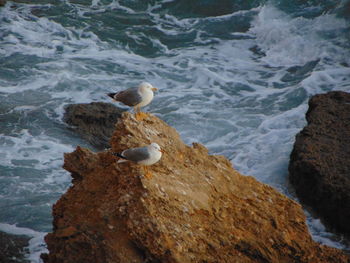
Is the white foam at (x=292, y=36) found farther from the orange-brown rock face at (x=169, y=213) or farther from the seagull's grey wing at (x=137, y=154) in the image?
the seagull's grey wing at (x=137, y=154)

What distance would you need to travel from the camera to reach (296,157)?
23.1 feet

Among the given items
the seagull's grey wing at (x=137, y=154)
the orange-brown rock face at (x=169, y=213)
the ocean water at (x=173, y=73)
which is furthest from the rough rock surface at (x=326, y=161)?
the seagull's grey wing at (x=137, y=154)

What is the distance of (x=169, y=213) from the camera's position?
3.97m

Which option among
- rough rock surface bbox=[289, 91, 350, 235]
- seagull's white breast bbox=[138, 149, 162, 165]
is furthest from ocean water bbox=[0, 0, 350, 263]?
seagull's white breast bbox=[138, 149, 162, 165]

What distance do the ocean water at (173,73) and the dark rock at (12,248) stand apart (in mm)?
115

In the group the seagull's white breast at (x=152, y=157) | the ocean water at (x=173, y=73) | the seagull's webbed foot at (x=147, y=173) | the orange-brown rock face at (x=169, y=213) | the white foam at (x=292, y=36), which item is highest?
the seagull's white breast at (x=152, y=157)

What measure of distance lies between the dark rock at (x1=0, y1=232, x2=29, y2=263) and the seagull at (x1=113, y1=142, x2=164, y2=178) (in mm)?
1879

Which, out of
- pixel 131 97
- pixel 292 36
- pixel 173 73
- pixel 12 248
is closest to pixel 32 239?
pixel 12 248

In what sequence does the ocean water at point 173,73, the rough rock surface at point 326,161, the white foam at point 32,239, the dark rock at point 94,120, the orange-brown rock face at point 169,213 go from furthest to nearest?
the dark rock at point 94,120 → the ocean water at point 173,73 → the rough rock surface at point 326,161 → the white foam at point 32,239 → the orange-brown rock face at point 169,213

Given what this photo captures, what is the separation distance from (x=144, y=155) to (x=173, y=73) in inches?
316

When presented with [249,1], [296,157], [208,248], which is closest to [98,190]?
[208,248]

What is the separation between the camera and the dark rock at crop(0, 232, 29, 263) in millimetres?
5289

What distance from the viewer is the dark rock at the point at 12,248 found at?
5289 millimetres

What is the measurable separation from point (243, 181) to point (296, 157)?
2.34 metres
